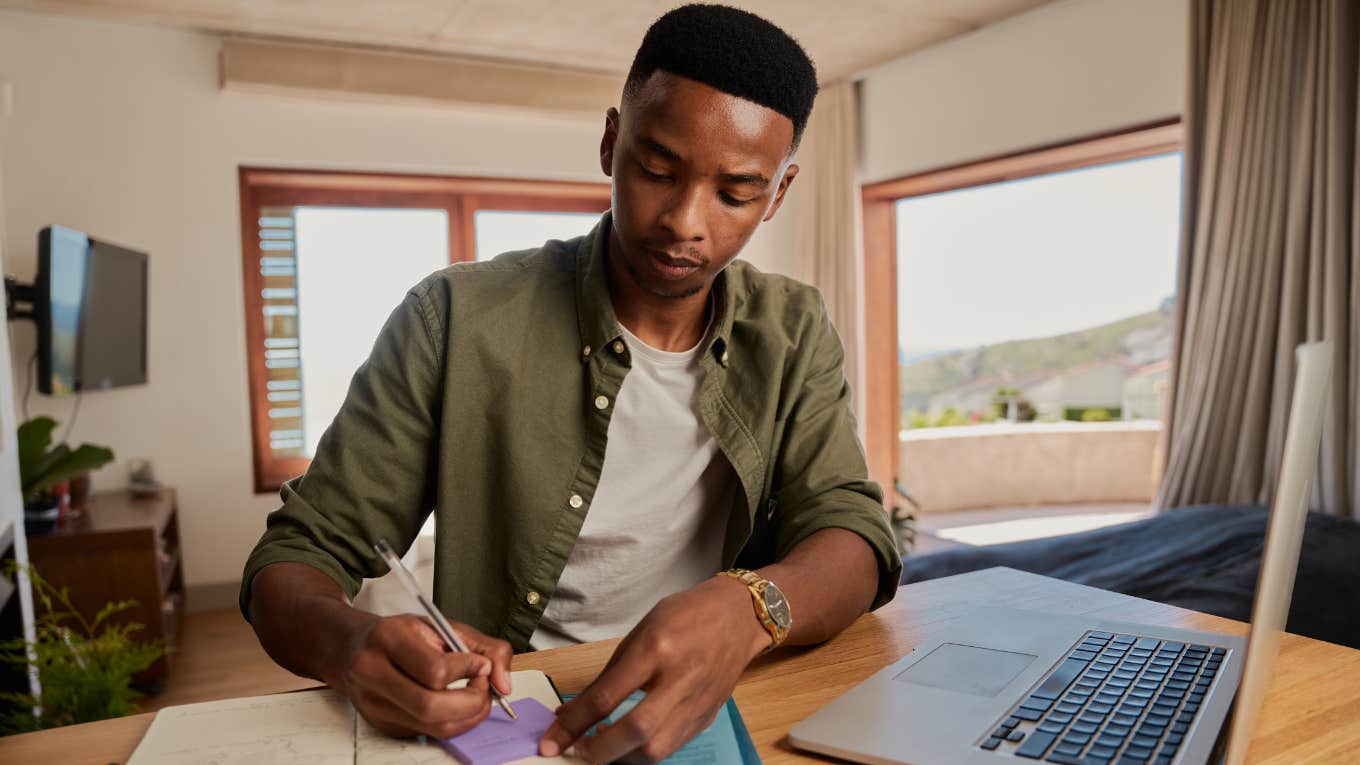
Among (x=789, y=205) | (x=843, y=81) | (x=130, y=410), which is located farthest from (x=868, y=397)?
(x=130, y=410)

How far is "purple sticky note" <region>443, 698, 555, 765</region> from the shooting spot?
2.11 feet

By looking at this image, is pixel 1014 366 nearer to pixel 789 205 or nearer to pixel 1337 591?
pixel 789 205

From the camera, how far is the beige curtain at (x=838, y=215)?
4949 mm

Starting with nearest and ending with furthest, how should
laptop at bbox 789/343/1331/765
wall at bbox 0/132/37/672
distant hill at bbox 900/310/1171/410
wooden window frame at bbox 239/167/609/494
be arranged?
1. laptop at bbox 789/343/1331/765
2. wall at bbox 0/132/37/672
3. wooden window frame at bbox 239/167/609/494
4. distant hill at bbox 900/310/1171/410

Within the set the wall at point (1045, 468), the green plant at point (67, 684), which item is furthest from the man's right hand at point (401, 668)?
the wall at point (1045, 468)

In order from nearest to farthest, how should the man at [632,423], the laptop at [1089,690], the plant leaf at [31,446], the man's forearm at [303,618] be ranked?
1. the laptop at [1089,690]
2. the man's forearm at [303,618]
3. the man at [632,423]
4. the plant leaf at [31,446]

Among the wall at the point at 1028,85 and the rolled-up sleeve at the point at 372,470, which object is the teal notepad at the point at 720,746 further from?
the wall at the point at 1028,85

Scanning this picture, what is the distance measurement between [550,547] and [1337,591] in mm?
1926

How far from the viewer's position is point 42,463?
2961 millimetres

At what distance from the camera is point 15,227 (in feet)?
12.5

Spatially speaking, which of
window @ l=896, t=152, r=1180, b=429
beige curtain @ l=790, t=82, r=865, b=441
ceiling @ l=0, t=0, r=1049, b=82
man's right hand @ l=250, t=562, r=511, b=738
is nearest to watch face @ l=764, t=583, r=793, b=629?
man's right hand @ l=250, t=562, r=511, b=738

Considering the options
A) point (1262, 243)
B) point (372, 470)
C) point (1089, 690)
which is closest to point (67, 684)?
point (372, 470)

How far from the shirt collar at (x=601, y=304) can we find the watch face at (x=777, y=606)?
1.35ft

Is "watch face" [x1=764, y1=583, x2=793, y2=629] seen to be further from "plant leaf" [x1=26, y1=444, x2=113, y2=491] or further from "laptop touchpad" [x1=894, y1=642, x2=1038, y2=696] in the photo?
"plant leaf" [x1=26, y1=444, x2=113, y2=491]
